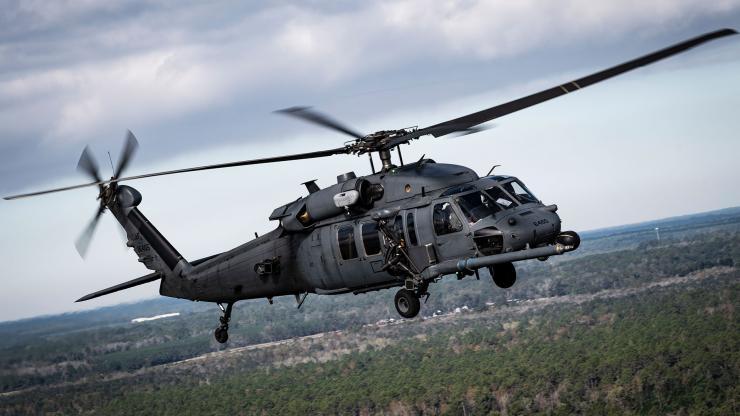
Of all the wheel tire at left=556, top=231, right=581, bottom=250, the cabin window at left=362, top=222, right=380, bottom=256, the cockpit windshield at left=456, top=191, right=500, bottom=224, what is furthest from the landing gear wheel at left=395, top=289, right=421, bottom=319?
the wheel tire at left=556, top=231, right=581, bottom=250

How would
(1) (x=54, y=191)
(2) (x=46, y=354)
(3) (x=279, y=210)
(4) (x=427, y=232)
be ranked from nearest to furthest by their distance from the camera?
(4) (x=427, y=232) < (1) (x=54, y=191) < (3) (x=279, y=210) < (2) (x=46, y=354)

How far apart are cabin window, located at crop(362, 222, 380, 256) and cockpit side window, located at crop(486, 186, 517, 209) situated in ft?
11.4

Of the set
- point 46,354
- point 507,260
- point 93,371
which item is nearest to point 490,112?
point 507,260

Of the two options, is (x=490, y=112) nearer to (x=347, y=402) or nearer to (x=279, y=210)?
(x=279, y=210)

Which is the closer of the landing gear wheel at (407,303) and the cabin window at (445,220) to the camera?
the cabin window at (445,220)

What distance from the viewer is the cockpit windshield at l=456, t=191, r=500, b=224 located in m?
25.2

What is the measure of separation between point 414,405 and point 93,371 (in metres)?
66.8

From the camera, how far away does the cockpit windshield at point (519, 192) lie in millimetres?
25812

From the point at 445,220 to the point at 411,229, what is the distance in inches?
43.6

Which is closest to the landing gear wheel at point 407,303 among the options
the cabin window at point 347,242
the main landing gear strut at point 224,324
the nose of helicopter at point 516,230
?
the cabin window at point 347,242

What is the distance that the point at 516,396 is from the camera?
19225cm

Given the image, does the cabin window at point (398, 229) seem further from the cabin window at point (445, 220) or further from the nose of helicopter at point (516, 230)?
the nose of helicopter at point (516, 230)

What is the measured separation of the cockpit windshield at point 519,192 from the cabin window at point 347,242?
4.67 m

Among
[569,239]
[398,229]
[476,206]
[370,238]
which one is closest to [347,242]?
[370,238]
